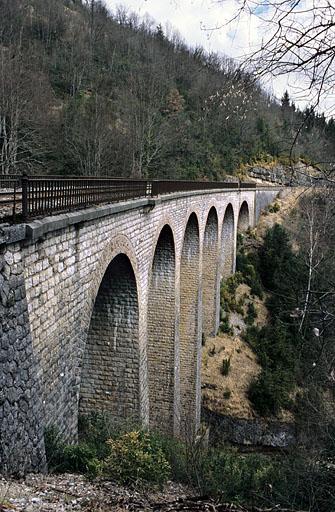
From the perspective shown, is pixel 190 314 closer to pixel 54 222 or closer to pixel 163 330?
pixel 163 330

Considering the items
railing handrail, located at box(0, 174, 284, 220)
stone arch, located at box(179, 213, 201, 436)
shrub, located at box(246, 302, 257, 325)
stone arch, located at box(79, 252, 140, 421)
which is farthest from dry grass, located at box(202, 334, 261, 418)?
railing handrail, located at box(0, 174, 284, 220)

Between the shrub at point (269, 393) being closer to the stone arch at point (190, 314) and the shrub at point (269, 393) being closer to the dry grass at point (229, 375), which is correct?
the dry grass at point (229, 375)

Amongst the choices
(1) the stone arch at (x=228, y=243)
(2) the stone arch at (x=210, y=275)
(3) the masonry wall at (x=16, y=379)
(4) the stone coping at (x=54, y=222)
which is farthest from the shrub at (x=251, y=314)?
(3) the masonry wall at (x=16, y=379)

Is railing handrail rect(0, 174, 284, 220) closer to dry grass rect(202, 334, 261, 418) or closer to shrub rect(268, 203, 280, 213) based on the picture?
dry grass rect(202, 334, 261, 418)

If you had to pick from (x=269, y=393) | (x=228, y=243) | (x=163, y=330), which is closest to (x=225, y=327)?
(x=269, y=393)

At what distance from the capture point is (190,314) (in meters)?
18.5

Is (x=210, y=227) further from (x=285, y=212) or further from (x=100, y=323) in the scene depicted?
(x=285, y=212)

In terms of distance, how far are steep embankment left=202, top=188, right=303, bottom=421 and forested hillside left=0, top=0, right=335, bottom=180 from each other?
10.0 metres

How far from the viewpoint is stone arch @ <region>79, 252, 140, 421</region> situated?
1041 cm

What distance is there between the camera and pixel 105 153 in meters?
28.3

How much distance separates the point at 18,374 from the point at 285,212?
40038 millimetres

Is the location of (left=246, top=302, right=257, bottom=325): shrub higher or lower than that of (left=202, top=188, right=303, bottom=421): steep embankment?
higher

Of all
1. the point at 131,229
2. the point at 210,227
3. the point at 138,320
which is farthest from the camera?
the point at 210,227

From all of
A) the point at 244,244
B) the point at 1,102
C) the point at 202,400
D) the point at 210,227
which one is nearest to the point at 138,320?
the point at 202,400
